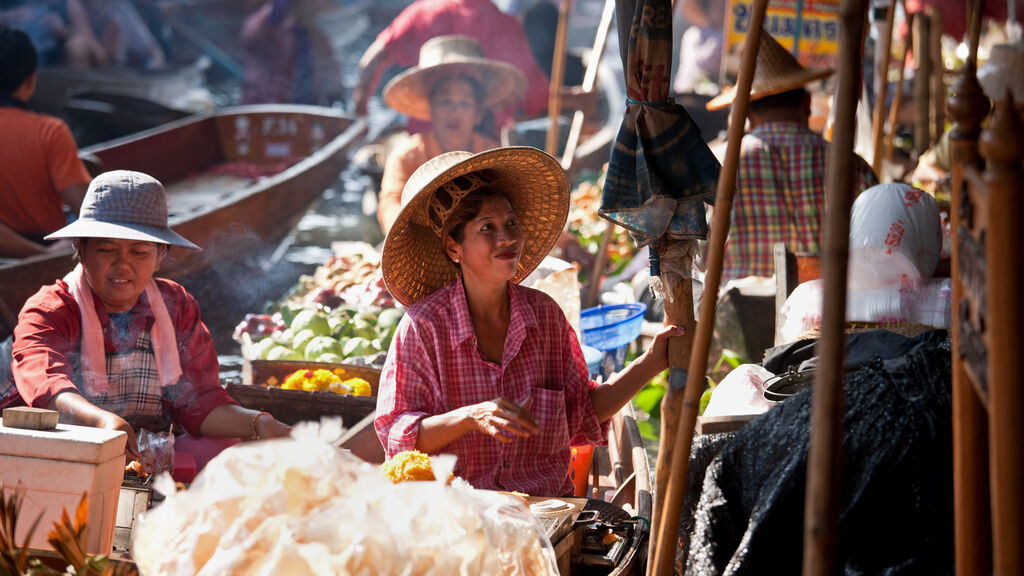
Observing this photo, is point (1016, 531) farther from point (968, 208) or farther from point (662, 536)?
point (662, 536)

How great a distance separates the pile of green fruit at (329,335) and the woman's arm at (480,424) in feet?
5.98

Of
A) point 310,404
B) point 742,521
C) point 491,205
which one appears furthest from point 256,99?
point 742,521

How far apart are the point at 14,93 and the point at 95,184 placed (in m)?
2.71

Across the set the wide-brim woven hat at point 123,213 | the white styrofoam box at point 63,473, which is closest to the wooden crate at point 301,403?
the wide-brim woven hat at point 123,213

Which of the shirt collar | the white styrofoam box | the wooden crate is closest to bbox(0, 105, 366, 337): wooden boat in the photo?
the wooden crate

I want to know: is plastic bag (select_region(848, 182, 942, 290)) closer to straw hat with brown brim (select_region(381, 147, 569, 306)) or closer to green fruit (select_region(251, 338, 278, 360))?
straw hat with brown brim (select_region(381, 147, 569, 306))

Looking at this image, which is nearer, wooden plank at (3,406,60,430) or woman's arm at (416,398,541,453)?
wooden plank at (3,406,60,430)

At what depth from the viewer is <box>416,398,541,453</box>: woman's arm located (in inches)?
79.6

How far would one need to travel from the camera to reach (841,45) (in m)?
1.22

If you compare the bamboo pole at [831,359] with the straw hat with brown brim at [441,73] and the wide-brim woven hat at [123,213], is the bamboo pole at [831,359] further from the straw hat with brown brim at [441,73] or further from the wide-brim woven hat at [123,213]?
the straw hat with brown brim at [441,73]

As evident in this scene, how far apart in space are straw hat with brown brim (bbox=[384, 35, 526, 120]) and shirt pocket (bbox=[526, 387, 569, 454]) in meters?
4.06

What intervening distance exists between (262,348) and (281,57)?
314 inches

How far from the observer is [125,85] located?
13.3m

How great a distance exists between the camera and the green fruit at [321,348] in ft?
13.4
